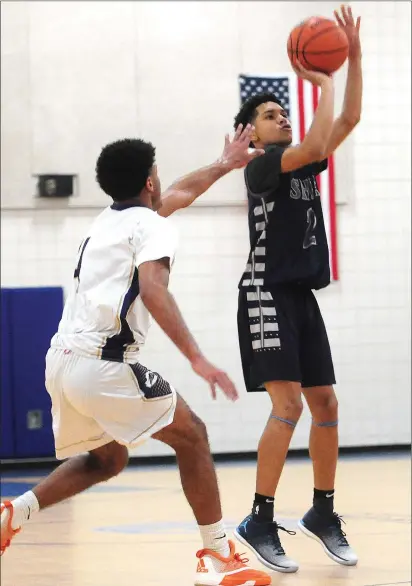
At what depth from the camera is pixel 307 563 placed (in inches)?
195

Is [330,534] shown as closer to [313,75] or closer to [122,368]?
[122,368]

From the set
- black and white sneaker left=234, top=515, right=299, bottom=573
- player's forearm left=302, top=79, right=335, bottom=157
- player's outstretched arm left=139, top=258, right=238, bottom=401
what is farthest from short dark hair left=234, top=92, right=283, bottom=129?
black and white sneaker left=234, top=515, right=299, bottom=573

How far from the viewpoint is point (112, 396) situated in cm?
394

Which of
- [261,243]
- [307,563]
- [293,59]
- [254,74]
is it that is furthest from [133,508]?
[254,74]

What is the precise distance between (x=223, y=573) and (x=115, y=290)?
128 centimetres

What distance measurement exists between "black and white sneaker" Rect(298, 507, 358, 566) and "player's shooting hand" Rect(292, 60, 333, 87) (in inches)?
82.2

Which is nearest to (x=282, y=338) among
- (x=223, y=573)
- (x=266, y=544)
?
(x=266, y=544)

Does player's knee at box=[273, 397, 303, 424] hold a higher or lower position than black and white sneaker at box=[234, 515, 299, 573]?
higher

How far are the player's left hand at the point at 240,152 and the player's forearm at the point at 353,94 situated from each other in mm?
480

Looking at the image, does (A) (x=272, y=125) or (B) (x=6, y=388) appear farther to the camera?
(B) (x=6, y=388)

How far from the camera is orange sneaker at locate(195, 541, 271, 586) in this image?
13.9 ft

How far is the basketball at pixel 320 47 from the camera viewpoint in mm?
4926

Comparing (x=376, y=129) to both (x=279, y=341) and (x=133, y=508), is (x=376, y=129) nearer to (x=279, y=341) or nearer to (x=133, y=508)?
(x=133, y=508)

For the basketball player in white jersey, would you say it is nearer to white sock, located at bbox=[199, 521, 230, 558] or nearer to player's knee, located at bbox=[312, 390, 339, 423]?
white sock, located at bbox=[199, 521, 230, 558]
